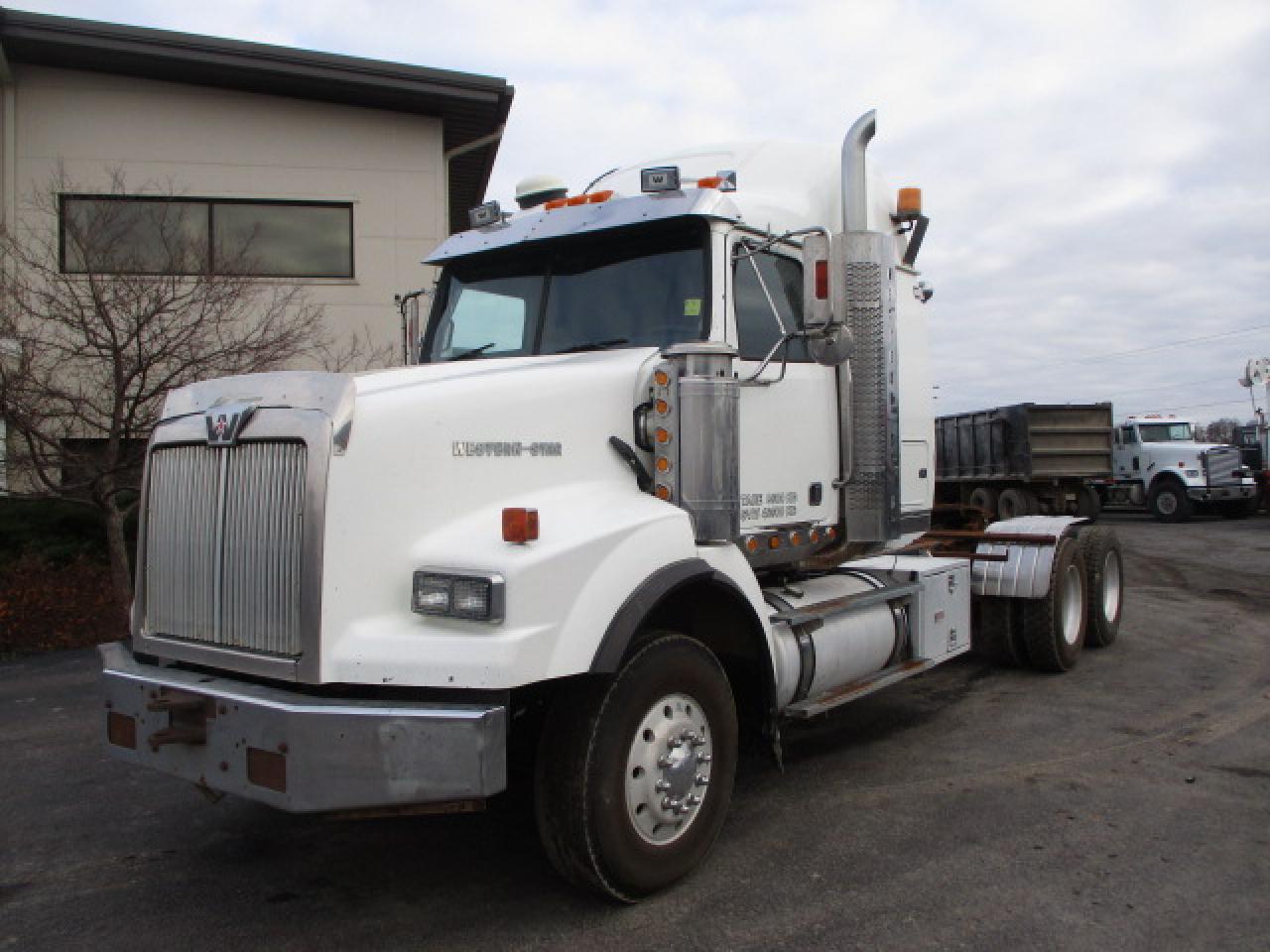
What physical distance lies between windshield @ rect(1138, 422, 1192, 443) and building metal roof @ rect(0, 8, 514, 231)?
64.4 ft

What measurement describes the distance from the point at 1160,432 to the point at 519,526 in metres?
26.7

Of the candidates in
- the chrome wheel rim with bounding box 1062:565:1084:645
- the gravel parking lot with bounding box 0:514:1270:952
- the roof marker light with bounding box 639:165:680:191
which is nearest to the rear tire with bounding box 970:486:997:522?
the chrome wheel rim with bounding box 1062:565:1084:645

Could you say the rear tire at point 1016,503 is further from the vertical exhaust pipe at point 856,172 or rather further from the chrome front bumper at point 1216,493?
the vertical exhaust pipe at point 856,172

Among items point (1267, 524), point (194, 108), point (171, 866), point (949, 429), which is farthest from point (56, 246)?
point (1267, 524)

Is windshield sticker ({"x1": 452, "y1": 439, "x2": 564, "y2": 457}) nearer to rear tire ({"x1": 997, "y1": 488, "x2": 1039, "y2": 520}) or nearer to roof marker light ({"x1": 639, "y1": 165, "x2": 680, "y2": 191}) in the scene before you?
roof marker light ({"x1": 639, "y1": 165, "x2": 680, "y2": 191})

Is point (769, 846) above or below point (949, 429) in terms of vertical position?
below

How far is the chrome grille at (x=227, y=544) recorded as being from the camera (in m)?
3.42

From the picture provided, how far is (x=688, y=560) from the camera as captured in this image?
3.99m

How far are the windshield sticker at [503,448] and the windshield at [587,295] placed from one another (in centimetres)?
87

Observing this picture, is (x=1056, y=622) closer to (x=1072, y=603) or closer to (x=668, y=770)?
(x=1072, y=603)

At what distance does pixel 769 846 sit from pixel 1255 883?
187cm

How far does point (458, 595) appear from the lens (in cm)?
331

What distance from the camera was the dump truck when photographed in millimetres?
19938

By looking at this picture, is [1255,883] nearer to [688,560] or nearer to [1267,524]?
[688,560]
